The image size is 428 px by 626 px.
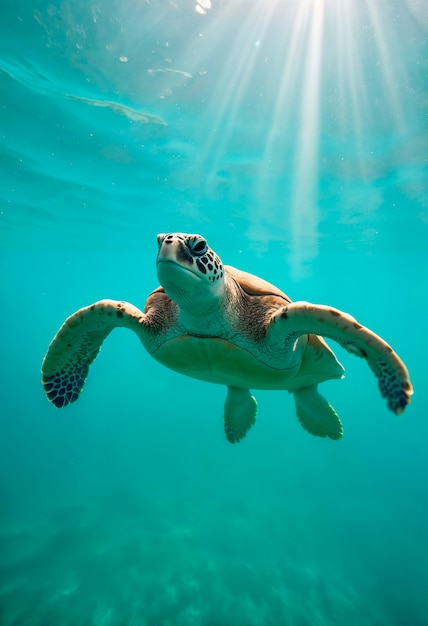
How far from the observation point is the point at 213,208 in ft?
60.2

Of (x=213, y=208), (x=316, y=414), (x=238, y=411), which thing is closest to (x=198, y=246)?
(x=238, y=411)

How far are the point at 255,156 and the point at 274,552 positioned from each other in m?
13.5

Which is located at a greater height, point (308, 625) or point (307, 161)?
point (307, 161)

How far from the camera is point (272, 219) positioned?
19.4m

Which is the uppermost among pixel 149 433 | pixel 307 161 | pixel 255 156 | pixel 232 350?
pixel 149 433

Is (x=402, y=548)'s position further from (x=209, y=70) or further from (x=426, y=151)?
(x=209, y=70)

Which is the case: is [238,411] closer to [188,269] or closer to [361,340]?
[361,340]

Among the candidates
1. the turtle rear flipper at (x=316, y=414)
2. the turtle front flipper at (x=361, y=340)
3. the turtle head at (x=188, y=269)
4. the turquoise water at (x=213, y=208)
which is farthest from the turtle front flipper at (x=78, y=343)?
the turquoise water at (x=213, y=208)

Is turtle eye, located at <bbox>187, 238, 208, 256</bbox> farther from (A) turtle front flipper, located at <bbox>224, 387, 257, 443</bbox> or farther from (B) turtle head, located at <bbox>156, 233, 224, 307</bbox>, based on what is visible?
(A) turtle front flipper, located at <bbox>224, 387, 257, 443</bbox>

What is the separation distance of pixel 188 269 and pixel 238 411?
3.27m

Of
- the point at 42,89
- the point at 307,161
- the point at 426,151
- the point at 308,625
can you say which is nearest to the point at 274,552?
the point at 308,625

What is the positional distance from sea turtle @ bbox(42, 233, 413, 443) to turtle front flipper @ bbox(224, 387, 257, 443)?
0.88 metres

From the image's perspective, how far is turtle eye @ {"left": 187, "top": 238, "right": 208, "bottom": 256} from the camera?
2.52m

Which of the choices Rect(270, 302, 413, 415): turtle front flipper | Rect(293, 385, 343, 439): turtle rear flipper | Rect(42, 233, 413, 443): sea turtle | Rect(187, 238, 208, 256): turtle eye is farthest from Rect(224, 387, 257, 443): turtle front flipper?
Rect(187, 238, 208, 256): turtle eye
